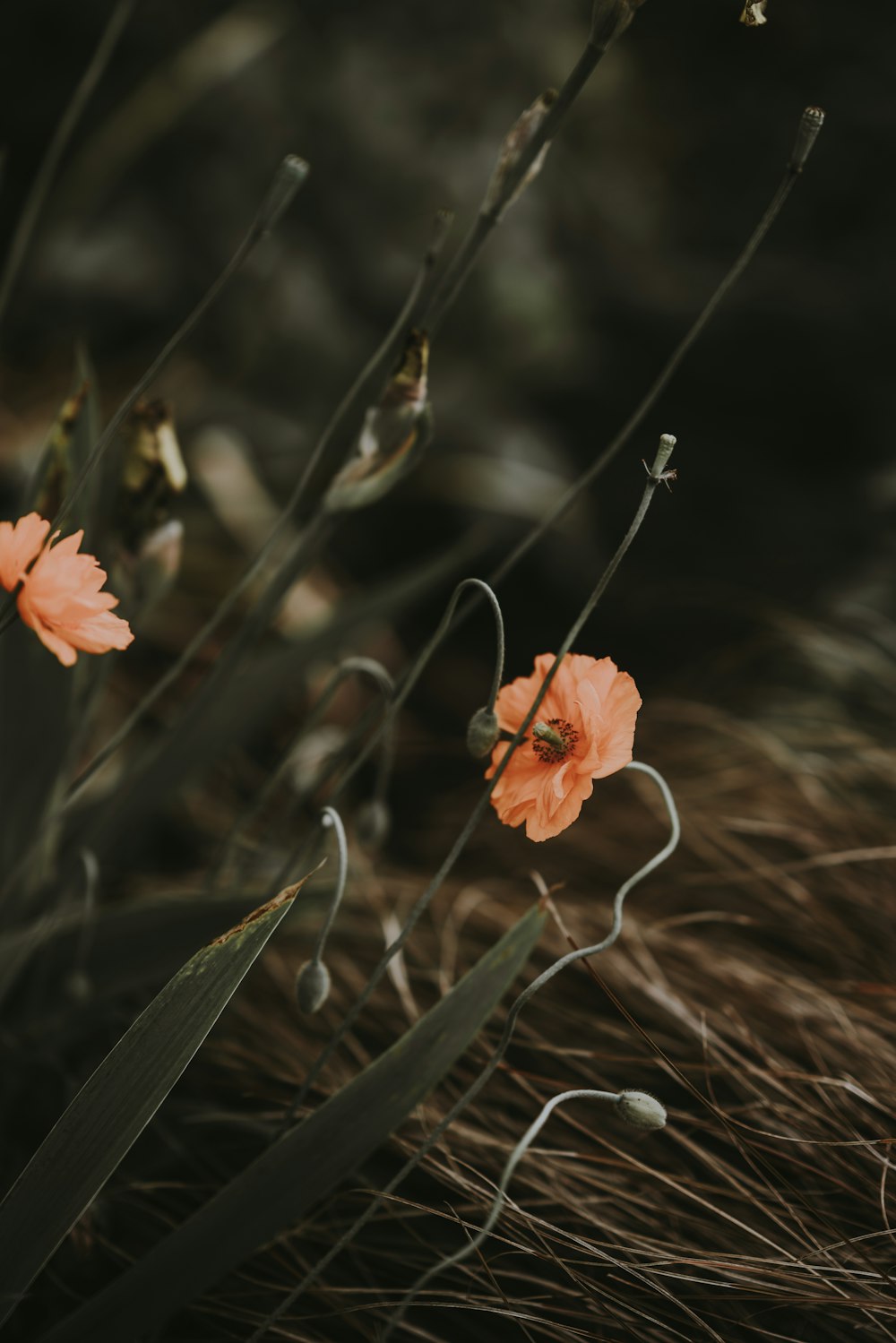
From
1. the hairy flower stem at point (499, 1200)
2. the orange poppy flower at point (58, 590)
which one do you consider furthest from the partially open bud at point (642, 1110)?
the orange poppy flower at point (58, 590)

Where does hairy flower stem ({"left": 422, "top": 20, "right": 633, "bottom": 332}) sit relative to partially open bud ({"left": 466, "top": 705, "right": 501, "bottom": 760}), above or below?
above

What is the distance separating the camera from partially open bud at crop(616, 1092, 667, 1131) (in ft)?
1.08

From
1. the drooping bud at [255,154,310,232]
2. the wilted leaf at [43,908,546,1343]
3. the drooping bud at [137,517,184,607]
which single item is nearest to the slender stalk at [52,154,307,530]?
the drooping bud at [255,154,310,232]

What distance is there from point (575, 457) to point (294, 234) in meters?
0.46

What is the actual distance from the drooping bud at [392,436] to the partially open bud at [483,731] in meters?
0.13

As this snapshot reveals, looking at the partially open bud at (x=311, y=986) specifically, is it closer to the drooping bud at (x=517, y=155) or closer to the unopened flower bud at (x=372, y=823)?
the unopened flower bud at (x=372, y=823)

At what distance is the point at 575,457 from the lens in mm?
1341

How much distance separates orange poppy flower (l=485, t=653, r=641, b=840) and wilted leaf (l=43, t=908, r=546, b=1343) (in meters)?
0.07

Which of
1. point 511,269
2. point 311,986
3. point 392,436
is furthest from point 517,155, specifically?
point 511,269

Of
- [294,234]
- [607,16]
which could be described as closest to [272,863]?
[607,16]

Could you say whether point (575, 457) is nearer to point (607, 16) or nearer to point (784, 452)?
point (784, 452)

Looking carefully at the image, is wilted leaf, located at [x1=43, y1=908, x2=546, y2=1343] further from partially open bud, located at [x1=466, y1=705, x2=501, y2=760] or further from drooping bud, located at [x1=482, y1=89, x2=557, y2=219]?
drooping bud, located at [x1=482, y1=89, x2=557, y2=219]

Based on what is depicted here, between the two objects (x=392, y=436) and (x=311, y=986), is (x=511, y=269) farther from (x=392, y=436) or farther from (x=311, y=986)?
(x=311, y=986)

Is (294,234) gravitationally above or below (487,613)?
above
